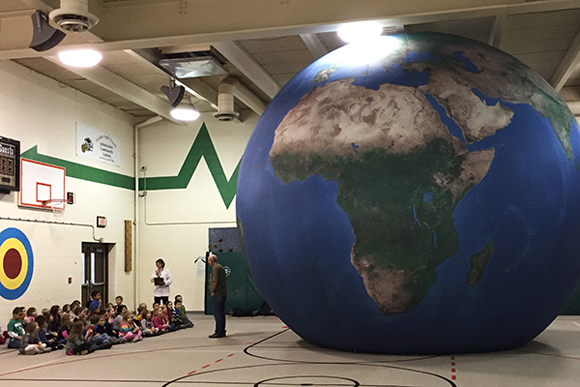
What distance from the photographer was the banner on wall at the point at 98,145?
1614 cm

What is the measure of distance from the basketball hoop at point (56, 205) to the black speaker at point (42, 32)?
19.1 ft

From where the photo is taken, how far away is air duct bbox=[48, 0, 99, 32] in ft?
26.0

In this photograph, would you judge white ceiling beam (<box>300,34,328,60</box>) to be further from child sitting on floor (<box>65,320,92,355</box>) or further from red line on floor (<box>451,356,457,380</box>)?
red line on floor (<box>451,356,457,380</box>)

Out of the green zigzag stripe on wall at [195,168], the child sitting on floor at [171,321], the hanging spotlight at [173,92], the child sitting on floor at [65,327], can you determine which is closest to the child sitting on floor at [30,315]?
the child sitting on floor at [65,327]

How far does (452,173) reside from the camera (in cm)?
727

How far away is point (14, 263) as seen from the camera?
1316 centimetres

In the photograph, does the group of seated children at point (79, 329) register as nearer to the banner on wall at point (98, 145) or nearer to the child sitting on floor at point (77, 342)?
the child sitting on floor at point (77, 342)

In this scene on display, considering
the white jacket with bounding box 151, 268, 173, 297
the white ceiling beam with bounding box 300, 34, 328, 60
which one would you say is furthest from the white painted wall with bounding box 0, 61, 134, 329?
the white ceiling beam with bounding box 300, 34, 328, 60

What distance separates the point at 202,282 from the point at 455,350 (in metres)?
11.2

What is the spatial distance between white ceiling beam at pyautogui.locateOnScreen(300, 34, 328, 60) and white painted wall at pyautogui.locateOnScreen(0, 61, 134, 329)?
20.9 ft

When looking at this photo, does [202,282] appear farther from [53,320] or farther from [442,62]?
[442,62]

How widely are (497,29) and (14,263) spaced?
1024cm

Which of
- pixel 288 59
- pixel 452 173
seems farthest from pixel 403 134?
pixel 288 59

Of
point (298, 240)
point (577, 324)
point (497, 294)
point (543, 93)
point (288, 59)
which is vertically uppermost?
point (288, 59)
